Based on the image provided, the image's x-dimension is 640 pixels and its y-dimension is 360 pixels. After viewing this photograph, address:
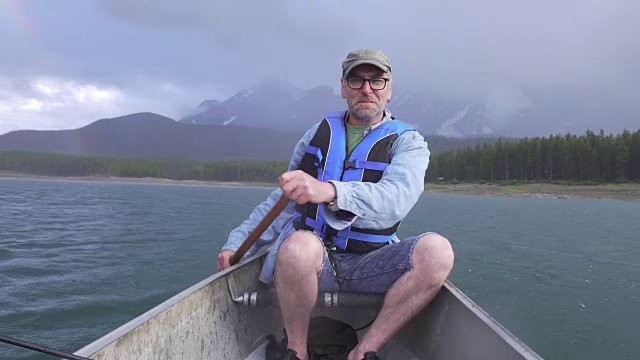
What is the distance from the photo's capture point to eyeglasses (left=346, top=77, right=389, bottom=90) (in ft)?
11.1

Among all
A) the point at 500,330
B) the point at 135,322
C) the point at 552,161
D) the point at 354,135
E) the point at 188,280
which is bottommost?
the point at 188,280

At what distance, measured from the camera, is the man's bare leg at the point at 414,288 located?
291cm

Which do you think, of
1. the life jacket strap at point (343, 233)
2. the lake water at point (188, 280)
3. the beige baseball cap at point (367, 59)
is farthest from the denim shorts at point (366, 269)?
the lake water at point (188, 280)

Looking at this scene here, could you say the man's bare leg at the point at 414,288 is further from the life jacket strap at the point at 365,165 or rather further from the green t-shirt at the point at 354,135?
the green t-shirt at the point at 354,135

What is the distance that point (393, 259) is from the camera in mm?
3039

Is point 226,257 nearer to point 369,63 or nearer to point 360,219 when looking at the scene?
point 360,219

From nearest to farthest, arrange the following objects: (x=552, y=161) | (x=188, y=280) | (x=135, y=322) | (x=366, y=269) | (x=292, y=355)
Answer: (x=135, y=322) < (x=292, y=355) < (x=366, y=269) < (x=188, y=280) < (x=552, y=161)

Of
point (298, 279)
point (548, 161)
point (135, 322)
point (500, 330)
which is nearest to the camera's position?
point (135, 322)

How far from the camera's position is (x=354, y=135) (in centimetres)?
360

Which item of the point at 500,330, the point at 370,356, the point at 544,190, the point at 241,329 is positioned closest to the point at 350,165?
the point at 370,356

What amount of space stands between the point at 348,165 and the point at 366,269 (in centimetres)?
72

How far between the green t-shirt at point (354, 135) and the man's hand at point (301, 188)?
91cm

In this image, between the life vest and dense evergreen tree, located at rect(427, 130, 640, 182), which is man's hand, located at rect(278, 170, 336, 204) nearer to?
the life vest

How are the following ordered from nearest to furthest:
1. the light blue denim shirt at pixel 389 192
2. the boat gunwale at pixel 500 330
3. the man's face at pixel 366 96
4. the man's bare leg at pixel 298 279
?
1. the boat gunwale at pixel 500 330
2. the light blue denim shirt at pixel 389 192
3. the man's bare leg at pixel 298 279
4. the man's face at pixel 366 96
